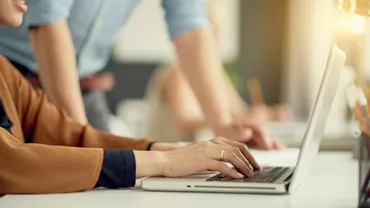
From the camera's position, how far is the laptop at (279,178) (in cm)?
105

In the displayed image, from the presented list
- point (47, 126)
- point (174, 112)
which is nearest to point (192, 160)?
point (47, 126)

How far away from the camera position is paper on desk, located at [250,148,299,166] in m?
1.41

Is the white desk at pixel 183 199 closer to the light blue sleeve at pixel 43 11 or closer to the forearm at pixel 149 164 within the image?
the forearm at pixel 149 164

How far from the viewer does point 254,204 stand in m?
0.99

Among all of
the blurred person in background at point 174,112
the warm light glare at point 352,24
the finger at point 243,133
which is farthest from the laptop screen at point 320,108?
the blurred person in background at point 174,112

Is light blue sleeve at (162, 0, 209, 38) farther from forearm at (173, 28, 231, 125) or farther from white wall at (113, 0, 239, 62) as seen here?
white wall at (113, 0, 239, 62)

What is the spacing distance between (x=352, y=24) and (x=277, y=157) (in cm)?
72

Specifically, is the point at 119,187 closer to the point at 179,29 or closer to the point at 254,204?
the point at 254,204

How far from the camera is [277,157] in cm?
150

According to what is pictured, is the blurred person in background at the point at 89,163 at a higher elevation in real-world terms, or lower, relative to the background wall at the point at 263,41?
higher

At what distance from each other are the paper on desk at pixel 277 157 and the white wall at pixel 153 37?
11.6 feet

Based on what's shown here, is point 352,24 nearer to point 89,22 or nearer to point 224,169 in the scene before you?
point 89,22

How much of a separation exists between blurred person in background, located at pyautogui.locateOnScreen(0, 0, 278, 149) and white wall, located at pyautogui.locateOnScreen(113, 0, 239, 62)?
3144 millimetres

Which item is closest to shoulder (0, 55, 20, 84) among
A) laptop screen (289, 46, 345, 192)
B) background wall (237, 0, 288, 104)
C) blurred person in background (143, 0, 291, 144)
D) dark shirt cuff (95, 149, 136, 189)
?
dark shirt cuff (95, 149, 136, 189)
